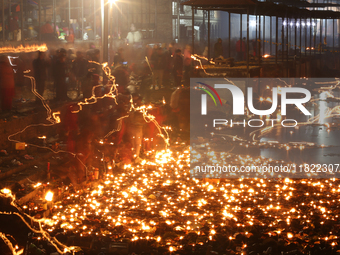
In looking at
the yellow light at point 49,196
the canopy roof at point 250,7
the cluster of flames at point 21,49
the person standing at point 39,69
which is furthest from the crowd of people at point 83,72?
the yellow light at point 49,196

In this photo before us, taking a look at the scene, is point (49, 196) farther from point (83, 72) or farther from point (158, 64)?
point (158, 64)

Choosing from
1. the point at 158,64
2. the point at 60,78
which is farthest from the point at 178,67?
the point at 60,78

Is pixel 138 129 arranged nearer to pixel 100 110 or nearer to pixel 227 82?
pixel 100 110

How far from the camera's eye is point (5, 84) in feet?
37.5

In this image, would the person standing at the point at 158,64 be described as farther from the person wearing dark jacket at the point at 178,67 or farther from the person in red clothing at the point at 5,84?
the person in red clothing at the point at 5,84

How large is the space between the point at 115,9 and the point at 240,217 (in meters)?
29.7

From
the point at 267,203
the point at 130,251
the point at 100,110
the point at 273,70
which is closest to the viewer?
the point at 130,251

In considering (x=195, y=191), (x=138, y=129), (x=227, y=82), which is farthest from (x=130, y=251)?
(x=227, y=82)

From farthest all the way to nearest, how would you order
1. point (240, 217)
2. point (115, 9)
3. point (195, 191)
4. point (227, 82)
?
point (115, 9), point (227, 82), point (195, 191), point (240, 217)

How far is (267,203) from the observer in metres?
7.69

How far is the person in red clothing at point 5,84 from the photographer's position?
11.5m

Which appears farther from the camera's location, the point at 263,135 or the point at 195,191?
the point at 263,135

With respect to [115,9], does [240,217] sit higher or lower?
lower

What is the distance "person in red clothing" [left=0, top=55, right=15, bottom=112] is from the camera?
37.7 ft
